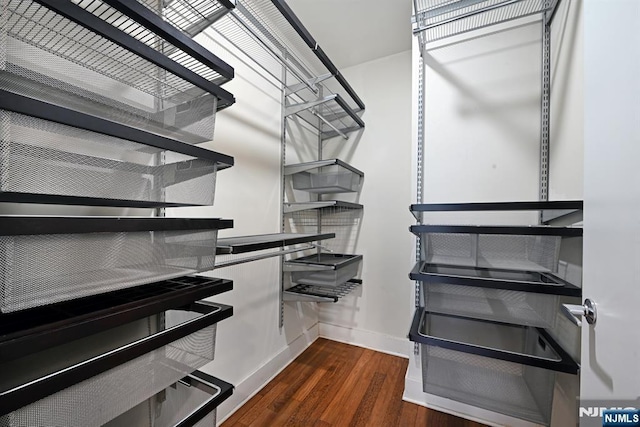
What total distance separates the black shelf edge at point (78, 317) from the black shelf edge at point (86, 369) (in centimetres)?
5

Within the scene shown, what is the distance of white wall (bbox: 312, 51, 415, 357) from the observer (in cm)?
193

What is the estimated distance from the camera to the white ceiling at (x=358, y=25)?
1547 mm

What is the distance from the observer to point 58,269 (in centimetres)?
49

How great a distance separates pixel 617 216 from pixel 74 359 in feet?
4.32

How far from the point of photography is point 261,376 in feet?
5.02

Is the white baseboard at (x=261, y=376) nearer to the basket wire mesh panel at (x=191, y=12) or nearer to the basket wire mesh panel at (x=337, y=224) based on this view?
the basket wire mesh panel at (x=337, y=224)

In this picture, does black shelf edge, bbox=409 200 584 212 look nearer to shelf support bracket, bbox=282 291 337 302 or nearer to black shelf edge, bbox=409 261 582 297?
black shelf edge, bbox=409 261 582 297

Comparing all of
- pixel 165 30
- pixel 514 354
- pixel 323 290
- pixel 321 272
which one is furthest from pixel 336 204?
pixel 165 30

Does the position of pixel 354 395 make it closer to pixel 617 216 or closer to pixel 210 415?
pixel 210 415

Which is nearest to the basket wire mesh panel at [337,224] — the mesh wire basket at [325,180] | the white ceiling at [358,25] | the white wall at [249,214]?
the mesh wire basket at [325,180]

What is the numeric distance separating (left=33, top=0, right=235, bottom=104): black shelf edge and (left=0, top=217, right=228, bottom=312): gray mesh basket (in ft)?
1.31

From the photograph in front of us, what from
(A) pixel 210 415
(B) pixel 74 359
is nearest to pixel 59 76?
(B) pixel 74 359

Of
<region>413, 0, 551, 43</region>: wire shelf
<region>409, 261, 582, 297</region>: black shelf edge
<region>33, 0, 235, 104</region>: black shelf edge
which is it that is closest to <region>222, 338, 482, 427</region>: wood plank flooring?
<region>409, 261, 582, 297</region>: black shelf edge

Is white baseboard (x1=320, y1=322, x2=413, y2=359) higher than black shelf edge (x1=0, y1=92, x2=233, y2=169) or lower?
lower
